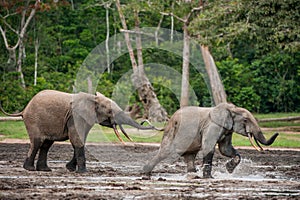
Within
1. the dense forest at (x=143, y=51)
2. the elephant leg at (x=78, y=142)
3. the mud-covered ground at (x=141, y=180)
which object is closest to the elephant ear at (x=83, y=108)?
the elephant leg at (x=78, y=142)

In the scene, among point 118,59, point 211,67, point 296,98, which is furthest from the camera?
point 118,59

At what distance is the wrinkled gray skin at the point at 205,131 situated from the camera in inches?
583

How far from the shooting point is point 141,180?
1401 centimetres

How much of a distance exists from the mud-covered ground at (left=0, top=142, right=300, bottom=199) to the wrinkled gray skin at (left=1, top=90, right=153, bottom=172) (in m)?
0.52

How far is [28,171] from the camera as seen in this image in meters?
15.5

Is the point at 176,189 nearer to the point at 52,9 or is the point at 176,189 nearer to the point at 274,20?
the point at 274,20

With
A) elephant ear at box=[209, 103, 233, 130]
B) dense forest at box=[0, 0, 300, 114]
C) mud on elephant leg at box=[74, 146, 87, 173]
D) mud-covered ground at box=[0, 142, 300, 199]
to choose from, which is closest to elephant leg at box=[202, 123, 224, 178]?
elephant ear at box=[209, 103, 233, 130]

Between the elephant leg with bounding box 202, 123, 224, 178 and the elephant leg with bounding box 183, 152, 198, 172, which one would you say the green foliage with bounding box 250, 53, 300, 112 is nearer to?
the elephant leg with bounding box 183, 152, 198, 172

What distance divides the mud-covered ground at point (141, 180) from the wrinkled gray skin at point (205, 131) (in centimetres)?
47

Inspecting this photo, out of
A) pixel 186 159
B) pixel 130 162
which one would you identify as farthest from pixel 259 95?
pixel 186 159

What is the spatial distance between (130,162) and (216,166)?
2.24 m

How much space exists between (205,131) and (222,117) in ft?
1.42

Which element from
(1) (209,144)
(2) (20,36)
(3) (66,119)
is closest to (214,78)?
(2) (20,36)

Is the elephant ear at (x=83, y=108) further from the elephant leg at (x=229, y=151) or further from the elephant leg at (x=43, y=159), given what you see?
the elephant leg at (x=229, y=151)
